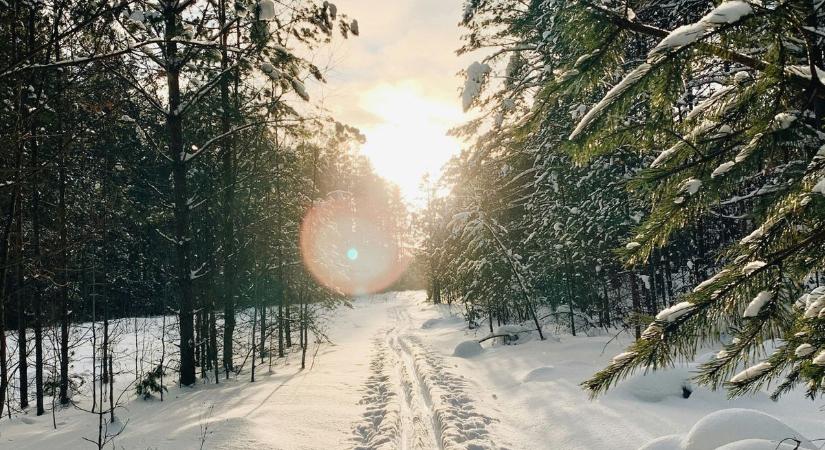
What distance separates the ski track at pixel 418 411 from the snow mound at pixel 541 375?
1.48m

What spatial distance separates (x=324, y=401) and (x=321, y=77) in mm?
6932

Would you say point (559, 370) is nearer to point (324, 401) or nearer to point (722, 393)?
point (722, 393)

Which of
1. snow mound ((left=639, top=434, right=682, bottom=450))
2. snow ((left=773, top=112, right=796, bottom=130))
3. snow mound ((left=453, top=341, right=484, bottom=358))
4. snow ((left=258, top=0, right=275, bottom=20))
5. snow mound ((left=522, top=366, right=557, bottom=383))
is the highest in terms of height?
snow ((left=258, top=0, right=275, bottom=20))

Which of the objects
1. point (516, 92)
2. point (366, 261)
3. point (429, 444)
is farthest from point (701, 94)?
point (366, 261)

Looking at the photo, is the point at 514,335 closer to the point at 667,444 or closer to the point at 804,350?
the point at 667,444

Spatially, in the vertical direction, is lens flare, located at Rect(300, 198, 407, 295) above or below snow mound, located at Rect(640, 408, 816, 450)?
above

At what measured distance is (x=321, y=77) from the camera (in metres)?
9.84

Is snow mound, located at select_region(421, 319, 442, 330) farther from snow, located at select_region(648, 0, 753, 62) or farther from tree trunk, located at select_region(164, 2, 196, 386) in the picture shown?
snow, located at select_region(648, 0, 753, 62)

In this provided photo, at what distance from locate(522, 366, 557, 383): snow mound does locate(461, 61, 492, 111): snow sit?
26.5ft

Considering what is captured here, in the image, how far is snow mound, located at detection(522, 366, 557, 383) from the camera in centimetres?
995

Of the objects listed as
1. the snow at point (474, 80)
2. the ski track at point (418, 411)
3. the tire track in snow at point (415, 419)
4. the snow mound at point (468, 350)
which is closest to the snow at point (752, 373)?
the ski track at point (418, 411)

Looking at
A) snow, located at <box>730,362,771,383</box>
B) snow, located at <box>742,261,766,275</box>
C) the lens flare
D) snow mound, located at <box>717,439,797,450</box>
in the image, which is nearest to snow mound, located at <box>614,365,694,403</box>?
snow mound, located at <box>717,439,797,450</box>

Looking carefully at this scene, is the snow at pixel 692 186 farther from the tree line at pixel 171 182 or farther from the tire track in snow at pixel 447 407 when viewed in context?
the tire track in snow at pixel 447 407

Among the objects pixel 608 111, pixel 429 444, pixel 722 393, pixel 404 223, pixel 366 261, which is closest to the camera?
pixel 608 111
